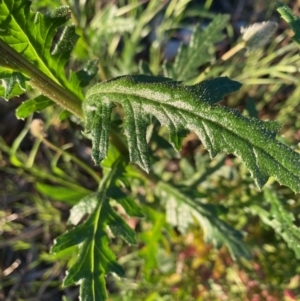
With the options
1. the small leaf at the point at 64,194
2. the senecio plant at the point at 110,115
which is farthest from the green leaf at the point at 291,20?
the small leaf at the point at 64,194

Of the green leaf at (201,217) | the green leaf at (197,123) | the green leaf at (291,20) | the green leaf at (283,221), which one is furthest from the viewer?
the green leaf at (201,217)

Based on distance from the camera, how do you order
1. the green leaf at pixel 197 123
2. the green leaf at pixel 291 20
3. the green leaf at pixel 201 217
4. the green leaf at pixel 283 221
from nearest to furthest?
the green leaf at pixel 197 123
the green leaf at pixel 291 20
the green leaf at pixel 283 221
the green leaf at pixel 201 217

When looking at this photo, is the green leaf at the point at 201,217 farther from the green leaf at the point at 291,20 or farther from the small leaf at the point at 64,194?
the green leaf at the point at 291,20

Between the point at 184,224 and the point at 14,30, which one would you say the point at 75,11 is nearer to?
the point at 14,30

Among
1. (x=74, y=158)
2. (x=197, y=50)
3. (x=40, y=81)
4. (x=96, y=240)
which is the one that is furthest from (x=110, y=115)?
(x=197, y=50)

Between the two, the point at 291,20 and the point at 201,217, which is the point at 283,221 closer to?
the point at 201,217

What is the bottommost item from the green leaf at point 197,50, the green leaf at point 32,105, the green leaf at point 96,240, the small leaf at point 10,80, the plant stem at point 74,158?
the green leaf at point 96,240

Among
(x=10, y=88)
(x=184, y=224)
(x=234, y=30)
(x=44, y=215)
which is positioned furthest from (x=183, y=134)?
(x=234, y=30)
